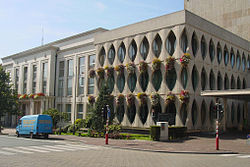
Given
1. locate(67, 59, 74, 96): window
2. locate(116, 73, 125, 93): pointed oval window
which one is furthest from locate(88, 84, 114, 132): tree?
locate(67, 59, 74, 96): window

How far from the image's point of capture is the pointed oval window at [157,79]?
3312 cm

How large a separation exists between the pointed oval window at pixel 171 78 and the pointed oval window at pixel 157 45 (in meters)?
2.88

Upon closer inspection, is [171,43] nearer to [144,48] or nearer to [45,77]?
[144,48]

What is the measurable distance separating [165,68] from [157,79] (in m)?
2.18

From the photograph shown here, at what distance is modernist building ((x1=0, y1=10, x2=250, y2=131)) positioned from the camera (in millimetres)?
30953

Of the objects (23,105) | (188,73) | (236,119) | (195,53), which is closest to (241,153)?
(188,73)

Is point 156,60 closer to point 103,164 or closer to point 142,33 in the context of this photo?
point 142,33

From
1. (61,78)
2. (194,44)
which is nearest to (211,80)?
(194,44)

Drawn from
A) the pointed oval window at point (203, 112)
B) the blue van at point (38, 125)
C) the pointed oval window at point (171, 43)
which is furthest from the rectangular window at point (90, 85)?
the pointed oval window at point (203, 112)

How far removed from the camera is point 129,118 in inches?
1405

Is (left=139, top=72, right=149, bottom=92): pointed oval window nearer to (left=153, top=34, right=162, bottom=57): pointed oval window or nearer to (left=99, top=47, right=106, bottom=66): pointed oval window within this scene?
(left=153, top=34, right=162, bottom=57): pointed oval window

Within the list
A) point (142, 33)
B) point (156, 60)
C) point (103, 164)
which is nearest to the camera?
point (103, 164)

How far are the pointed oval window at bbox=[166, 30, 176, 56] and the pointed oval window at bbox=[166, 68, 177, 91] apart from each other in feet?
6.63

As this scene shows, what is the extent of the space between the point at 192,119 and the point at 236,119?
484 inches
